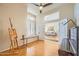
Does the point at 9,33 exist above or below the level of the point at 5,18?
below

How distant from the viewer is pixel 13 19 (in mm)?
2238

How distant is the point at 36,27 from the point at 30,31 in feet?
0.41

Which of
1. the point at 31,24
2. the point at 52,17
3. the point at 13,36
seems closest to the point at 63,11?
the point at 52,17

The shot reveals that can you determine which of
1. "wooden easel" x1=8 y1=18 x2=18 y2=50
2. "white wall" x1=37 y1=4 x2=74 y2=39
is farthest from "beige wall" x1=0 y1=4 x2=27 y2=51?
"white wall" x1=37 y1=4 x2=74 y2=39

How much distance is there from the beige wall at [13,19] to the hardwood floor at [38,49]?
0.13 m

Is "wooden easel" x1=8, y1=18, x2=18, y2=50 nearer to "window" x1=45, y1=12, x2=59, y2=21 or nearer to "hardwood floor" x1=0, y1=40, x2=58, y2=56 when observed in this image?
"hardwood floor" x1=0, y1=40, x2=58, y2=56

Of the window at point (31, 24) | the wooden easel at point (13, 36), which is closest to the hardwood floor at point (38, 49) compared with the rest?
the wooden easel at point (13, 36)

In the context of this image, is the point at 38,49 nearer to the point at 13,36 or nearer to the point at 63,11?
the point at 13,36

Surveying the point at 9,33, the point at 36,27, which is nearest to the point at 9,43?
the point at 9,33

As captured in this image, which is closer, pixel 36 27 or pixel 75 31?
pixel 75 31

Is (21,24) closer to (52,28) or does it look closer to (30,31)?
(30,31)

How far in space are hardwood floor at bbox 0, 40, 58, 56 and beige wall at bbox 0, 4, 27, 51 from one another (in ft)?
0.41

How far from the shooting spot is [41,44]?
89.4 inches

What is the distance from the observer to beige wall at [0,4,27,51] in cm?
221
